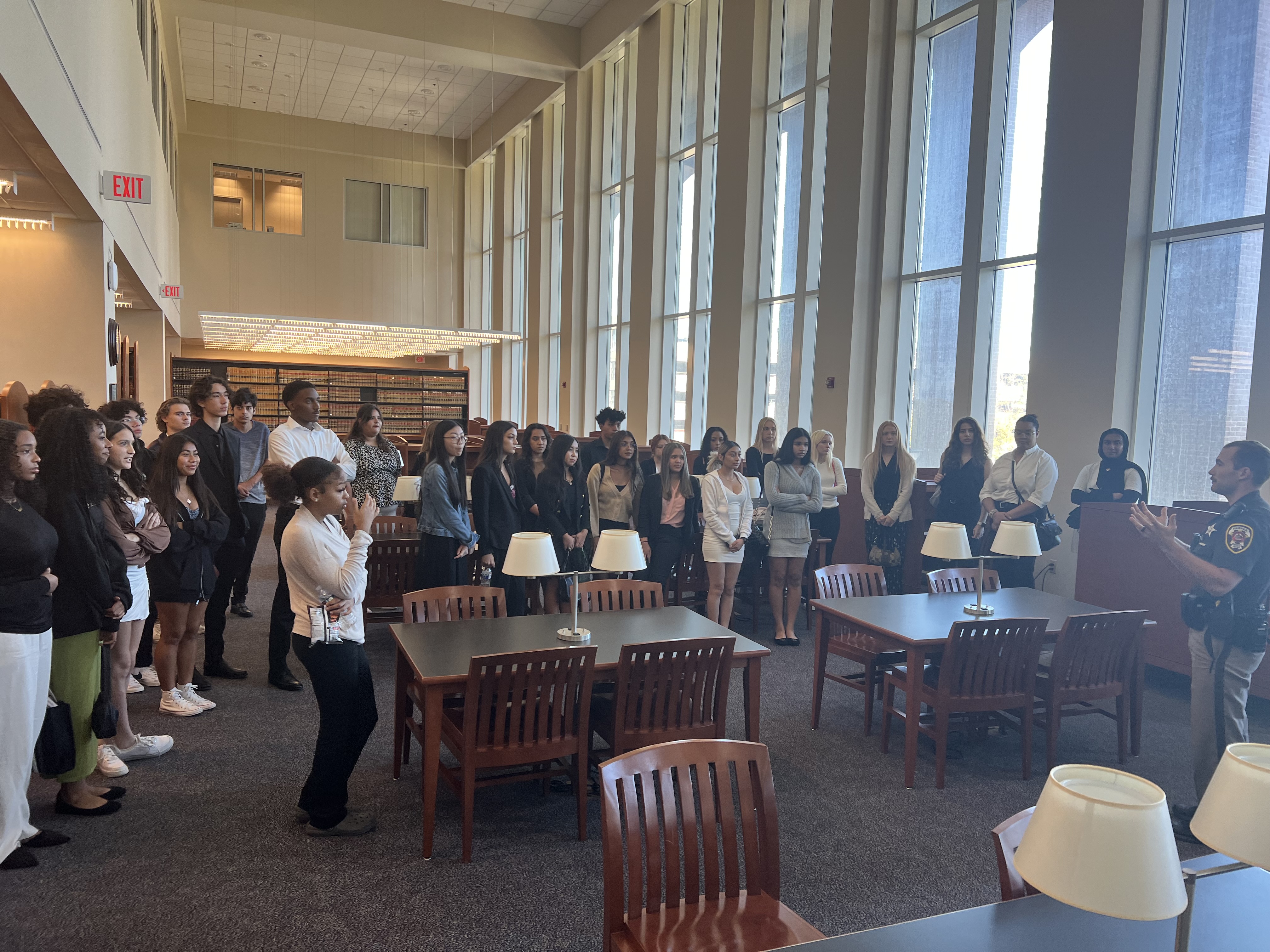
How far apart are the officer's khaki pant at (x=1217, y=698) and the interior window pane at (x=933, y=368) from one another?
4699 millimetres

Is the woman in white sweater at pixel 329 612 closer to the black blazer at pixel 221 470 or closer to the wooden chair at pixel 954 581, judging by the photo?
the black blazer at pixel 221 470

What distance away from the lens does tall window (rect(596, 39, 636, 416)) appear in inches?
512

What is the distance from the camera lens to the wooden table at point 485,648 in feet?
10.3

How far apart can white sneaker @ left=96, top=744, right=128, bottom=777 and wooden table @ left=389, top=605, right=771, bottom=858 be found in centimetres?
116

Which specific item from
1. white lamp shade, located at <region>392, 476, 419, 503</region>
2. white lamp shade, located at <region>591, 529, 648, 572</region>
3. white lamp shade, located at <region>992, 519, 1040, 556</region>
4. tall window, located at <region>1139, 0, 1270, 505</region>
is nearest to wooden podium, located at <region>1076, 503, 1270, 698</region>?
tall window, located at <region>1139, 0, 1270, 505</region>

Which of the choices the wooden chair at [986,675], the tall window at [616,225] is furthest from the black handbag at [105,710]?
the tall window at [616,225]

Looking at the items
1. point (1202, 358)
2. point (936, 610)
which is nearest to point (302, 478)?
point (936, 610)

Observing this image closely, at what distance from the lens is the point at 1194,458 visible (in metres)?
6.10

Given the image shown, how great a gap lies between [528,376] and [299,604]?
14.0 metres

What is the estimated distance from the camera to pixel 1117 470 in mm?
6062

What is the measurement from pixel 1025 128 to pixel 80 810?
793cm

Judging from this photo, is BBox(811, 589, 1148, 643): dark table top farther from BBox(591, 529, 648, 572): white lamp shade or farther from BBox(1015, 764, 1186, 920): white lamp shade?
BBox(1015, 764, 1186, 920): white lamp shade

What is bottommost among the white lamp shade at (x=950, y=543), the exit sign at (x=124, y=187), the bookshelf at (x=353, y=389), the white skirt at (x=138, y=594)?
the white skirt at (x=138, y=594)

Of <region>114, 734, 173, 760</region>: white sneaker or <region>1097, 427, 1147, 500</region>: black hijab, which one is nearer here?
<region>114, 734, 173, 760</region>: white sneaker
